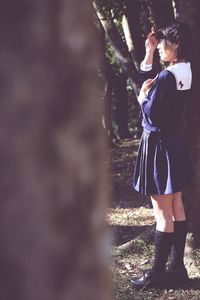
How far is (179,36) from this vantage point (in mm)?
4129

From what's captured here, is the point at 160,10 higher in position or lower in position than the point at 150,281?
higher

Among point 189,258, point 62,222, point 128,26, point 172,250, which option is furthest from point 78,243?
point 128,26

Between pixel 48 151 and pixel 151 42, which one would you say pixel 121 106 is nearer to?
pixel 151 42

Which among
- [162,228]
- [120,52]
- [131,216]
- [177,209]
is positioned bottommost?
[131,216]

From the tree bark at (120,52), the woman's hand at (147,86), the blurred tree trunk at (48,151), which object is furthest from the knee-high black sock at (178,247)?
the blurred tree trunk at (48,151)

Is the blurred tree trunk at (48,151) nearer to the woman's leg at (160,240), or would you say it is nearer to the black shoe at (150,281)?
the woman's leg at (160,240)

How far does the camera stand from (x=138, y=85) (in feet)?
24.3

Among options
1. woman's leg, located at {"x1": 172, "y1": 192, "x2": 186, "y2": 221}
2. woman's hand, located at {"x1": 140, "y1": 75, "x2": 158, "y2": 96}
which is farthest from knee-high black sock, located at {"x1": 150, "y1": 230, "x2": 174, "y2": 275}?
woman's hand, located at {"x1": 140, "y1": 75, "x2": 158, "y2": 96}

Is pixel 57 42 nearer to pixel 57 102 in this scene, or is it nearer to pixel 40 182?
pixel 57 102

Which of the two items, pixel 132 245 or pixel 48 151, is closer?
pixel 48 151

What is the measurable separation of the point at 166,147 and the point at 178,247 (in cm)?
84

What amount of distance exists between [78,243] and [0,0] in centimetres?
40

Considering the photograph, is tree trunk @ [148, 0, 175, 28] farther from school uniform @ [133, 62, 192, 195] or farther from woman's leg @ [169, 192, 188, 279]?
woman's leg @ [169, 192, 188, 279]

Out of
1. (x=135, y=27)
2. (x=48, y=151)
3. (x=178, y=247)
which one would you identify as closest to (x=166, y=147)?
(x=178, y=247)
